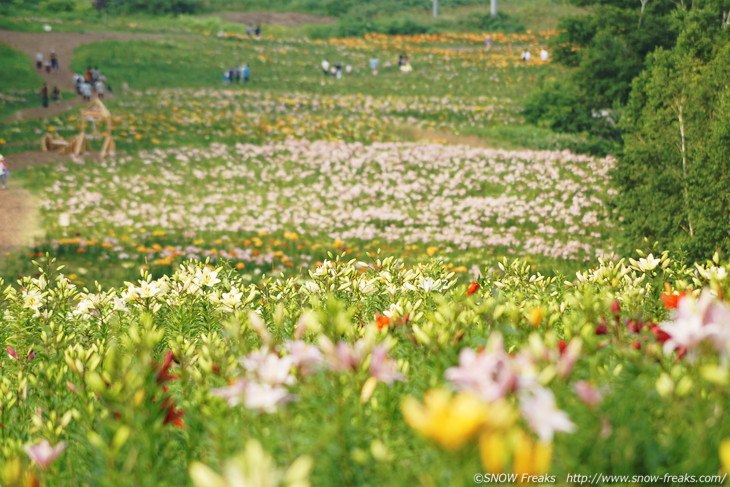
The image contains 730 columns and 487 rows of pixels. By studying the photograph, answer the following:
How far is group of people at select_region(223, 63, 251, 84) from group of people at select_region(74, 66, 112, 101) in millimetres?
5933

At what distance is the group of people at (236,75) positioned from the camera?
35.3 meters

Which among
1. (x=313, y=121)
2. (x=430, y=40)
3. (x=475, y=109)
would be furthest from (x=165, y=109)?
(x=430, y=40)

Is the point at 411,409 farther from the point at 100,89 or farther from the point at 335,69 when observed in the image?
the point at 335,69

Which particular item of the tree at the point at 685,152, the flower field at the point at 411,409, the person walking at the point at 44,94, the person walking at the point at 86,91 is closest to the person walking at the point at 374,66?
the person walking at the point at 86,91

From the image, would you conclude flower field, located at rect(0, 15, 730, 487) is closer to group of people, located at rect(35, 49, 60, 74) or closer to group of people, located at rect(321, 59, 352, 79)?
group of people, located at rect(321, 59, 352, 79)

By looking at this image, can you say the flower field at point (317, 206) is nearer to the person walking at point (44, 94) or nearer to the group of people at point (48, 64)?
the person walking at point (44, 94)

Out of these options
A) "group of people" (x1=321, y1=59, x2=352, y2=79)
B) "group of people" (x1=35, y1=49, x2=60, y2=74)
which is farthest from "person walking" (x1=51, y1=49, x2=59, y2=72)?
"group of people" (x1=321, y1=59, x2=352, y2=79)

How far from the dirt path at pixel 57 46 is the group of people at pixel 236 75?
7.24m

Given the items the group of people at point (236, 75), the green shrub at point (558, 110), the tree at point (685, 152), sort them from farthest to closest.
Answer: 1. the group of people at point (236, 75)
2. the green shrub at point (558, 110)
3. the tree at point (685, 152)

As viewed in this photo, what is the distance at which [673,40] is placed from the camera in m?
18.2

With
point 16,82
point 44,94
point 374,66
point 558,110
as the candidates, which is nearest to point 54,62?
point 16,82

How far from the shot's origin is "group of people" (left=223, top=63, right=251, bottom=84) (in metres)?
35.3

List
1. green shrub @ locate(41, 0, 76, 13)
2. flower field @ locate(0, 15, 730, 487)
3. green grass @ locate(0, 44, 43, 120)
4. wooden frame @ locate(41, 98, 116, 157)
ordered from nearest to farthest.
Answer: flower field @ locate(0, 15, 730, 487), wooden frame @ locate(41, 98, 116, 157), green grass @ locate(0, 44, 43, 120), green shrub @ locate(41, 0, 76, 13)

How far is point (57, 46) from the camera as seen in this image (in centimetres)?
3875
